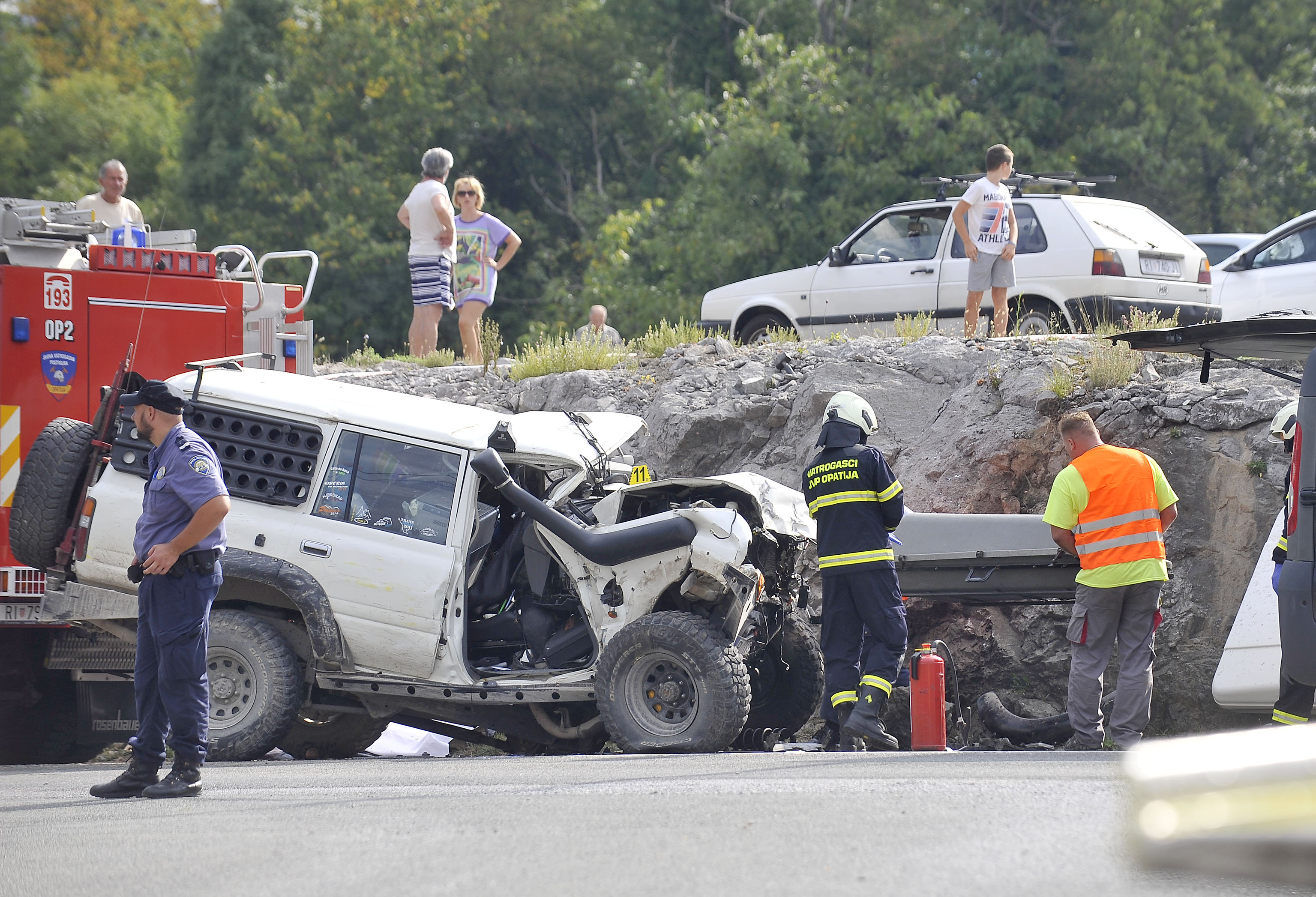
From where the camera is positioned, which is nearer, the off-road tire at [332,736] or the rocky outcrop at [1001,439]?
the off-road tire at [332,736]

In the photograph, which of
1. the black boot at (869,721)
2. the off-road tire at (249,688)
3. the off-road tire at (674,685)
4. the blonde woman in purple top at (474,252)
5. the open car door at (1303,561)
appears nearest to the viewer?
the open car door at (1303,561)

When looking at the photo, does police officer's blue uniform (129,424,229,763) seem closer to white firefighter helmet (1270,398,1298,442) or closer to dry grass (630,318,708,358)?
white firefighter helmet (1270,398,1298,442)

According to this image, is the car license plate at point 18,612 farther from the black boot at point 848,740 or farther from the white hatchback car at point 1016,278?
the white hatchback car at point 1016,278

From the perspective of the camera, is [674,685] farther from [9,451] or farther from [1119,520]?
Answer: [9,451]

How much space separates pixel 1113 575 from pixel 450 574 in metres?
3.66

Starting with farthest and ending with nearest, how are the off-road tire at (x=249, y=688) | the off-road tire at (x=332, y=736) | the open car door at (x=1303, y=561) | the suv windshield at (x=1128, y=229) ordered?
the suv windshield at (x=1128, y=229)
the off-road tire at (x=332, y=736)
the off-road tire at (x=249, y=688)
the open car door at (x=1303, y=561)

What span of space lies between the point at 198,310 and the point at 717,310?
620cm

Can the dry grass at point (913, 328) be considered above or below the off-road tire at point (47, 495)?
above

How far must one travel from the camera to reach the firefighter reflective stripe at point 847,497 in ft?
25.2

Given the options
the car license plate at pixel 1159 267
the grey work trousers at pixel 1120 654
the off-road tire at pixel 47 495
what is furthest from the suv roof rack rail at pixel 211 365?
the car license plate at pixel 1159 267

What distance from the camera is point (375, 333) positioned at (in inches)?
1166

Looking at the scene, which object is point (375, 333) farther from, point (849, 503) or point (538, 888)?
point (538, 888)

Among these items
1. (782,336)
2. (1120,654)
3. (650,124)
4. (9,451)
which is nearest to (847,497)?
(1120,654)

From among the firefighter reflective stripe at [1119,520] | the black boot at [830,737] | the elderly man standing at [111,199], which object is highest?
the elderly man standing at [111,199]
